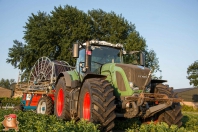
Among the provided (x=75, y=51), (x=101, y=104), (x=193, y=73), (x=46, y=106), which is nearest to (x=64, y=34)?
(x=46, y=106)

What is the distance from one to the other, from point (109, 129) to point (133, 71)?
79.1 inches

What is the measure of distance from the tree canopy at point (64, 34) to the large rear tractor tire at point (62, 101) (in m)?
19.0

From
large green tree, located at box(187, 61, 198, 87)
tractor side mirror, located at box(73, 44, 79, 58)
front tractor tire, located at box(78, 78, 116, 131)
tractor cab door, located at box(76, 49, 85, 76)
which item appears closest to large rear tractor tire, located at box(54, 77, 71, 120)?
tractor cab door, located at box(76, 49, 85, 76)

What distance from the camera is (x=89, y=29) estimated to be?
3109 centimetres

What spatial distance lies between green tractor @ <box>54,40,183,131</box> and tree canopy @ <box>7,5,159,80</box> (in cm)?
2010

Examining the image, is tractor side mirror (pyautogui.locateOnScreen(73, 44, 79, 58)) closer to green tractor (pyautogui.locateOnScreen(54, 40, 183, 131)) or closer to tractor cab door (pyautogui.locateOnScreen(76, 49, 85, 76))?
green tractor (pyautogui.locateOnScreen(54, 40, 183, 131))

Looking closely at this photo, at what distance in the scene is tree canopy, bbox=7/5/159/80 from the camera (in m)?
29.1

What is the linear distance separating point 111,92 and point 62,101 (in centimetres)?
383

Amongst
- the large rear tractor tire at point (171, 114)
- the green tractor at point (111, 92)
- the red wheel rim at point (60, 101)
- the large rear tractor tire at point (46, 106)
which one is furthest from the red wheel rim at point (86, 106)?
the large rear tractor tire at point (46, 106)

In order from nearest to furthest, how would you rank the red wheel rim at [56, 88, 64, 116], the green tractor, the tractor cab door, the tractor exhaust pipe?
the green tractor, the tractor exhaust pipe, the tractor cab door, the red wheel rim at [56, 88, 64, 116]

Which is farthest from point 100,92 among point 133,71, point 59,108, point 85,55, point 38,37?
point 38,37

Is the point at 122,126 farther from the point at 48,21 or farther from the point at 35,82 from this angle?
the point at 48,21

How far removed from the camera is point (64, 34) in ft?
98.5

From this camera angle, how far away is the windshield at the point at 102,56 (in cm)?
846
